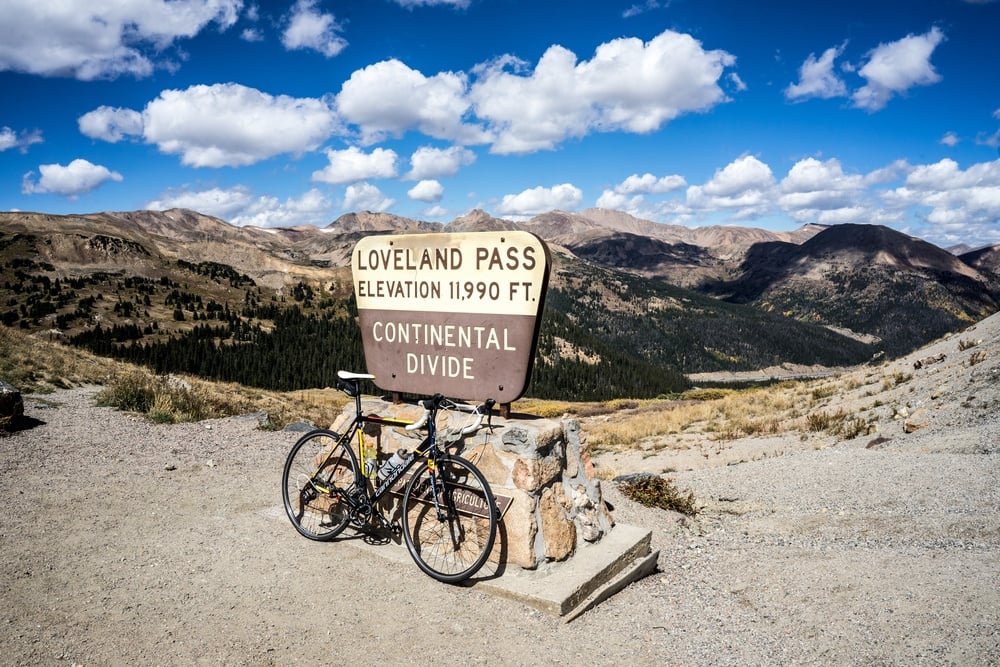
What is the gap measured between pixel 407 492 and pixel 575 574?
203cm

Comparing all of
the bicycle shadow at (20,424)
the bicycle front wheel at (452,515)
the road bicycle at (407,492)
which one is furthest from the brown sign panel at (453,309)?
the bicycle shadow at (20,424)

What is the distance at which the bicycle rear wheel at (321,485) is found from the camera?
283 inches

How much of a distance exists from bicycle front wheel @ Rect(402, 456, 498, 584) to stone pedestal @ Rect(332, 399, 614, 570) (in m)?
0.27

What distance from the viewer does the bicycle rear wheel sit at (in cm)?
718

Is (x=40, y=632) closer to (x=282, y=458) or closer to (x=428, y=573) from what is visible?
(x=428, y=573)

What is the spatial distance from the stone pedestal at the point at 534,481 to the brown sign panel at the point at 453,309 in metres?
0.50

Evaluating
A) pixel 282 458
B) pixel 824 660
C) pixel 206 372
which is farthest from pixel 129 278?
pixel 824 660

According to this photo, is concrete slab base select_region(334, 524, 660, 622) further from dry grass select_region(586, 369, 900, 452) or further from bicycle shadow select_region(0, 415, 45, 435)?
dry grass select_region(586, 369, 900, 452)

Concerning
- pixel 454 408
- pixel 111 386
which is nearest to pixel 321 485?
pixel 454 408

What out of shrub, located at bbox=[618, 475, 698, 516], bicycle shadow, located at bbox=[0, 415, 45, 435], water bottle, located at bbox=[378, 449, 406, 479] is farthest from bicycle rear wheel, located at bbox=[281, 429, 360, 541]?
bicycle shadow, located at bbox=[0, 415, 45, 435]

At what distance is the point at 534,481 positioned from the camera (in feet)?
20.3

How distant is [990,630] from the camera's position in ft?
16.2

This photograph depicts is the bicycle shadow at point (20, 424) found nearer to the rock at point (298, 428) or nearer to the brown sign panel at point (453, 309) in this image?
the rock at point (298, 428)

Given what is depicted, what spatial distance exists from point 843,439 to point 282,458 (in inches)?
566
